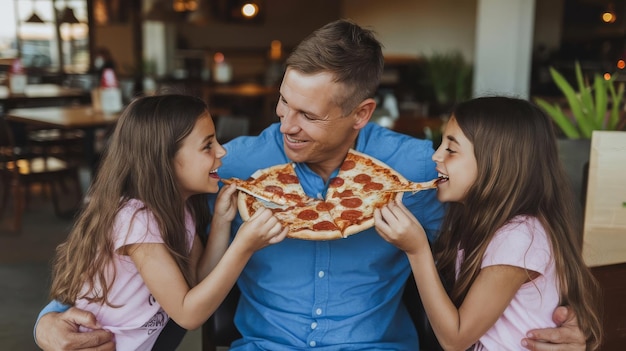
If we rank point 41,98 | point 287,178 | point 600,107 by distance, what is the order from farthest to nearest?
1. point 41,98
2. point 600,107
3. point 287,178

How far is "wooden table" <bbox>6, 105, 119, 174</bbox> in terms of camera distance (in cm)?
449

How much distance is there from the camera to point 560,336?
1390 mm

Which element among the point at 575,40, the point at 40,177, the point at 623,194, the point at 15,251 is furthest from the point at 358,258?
the point at 575,40

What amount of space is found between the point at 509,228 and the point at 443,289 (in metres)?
0.21

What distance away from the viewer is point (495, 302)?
1322 mm

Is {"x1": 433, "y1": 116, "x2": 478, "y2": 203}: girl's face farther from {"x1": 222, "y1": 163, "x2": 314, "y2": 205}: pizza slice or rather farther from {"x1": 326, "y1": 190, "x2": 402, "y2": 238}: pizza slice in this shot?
{"x1": 222, "y1": 163, "x2": 314, "y2": 205}: pizza slice

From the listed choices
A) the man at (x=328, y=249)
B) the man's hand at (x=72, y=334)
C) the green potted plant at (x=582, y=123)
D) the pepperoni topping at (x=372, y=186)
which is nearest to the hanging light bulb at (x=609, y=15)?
the green potted plant at (x=582, y=123)

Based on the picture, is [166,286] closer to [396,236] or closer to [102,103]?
[396,236]

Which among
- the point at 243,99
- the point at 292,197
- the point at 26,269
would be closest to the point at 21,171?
the point at 26,269

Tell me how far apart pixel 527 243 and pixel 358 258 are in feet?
1.33

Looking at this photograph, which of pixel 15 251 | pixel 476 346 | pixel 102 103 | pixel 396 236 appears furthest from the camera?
pixel 102 103

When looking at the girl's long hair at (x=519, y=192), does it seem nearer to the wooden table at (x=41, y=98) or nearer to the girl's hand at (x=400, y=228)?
the girl's hand at (x=400, y=228)

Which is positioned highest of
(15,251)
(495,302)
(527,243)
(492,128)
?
(492,128)

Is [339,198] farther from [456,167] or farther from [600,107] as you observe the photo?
[600,107]
